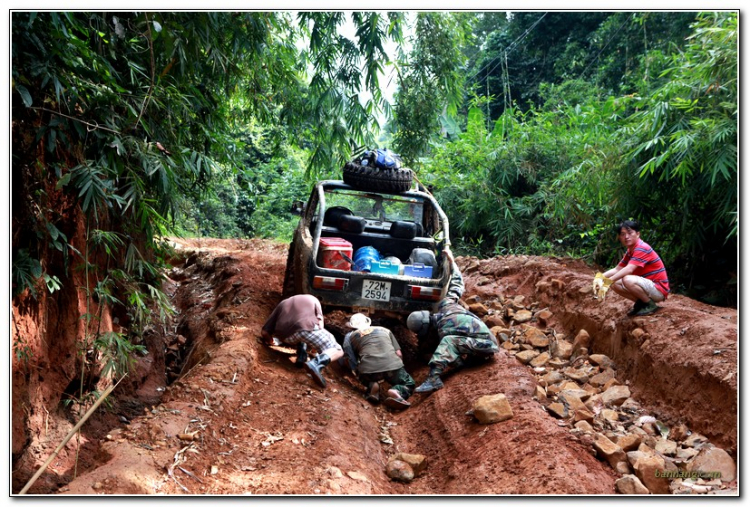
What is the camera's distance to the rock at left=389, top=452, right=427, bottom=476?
4.73 m

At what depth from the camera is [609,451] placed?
4.38 m

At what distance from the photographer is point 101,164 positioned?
462cm

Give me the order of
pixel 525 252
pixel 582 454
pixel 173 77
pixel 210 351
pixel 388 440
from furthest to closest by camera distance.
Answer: pixel 525 252 < pixel 210 351 < pixel 173 77 < pixel 388 440 < pixel 582 454

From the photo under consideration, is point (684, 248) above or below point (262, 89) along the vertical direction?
below

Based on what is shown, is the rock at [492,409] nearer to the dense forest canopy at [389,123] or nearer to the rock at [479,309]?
the dense forest canopy at [389,123]

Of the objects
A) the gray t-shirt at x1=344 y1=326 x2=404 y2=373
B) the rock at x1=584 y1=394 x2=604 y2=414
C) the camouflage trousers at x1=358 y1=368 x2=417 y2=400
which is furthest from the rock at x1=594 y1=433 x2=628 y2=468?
the gray t-shirt at x1=344 y1=326 x2=404 y2=373

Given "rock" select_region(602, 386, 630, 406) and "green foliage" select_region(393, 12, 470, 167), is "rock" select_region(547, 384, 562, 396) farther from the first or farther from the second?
"green foliage" select_region(393, 12, 470, 167)

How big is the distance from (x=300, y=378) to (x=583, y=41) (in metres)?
6.15

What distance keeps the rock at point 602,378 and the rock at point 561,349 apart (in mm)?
682

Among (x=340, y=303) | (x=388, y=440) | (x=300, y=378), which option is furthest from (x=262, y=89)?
(x=388, y=440)

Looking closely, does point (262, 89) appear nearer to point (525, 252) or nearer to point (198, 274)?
point (198, 274)

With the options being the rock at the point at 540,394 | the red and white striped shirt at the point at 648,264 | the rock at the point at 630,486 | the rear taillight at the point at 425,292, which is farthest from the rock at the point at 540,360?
the rock at the point at 630,486

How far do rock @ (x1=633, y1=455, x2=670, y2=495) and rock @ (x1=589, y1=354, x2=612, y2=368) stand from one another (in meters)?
2.27

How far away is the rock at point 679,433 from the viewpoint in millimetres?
4727
